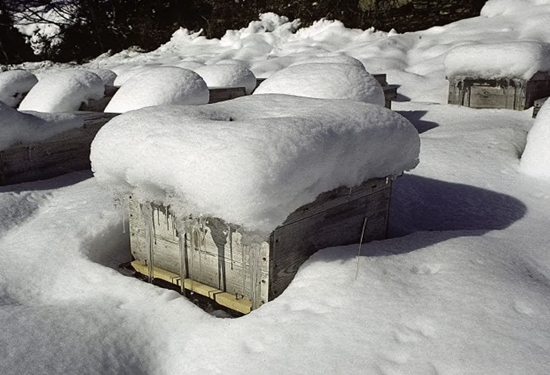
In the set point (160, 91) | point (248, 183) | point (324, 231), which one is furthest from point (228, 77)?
point (248, 183)

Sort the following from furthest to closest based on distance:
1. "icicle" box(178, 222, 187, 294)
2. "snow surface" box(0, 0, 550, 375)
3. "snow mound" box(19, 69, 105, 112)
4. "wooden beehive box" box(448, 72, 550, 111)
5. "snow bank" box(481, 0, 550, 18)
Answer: "snow bank" box(481, 0, 550, 18) < "wooden beehive box" box(448, 72, 550, 111) < "snow mound" box(19, 69, 105, 112) < "icicle" box(178, 222, 187, 294) < "snow surface" box(0, 0, 550, 375)

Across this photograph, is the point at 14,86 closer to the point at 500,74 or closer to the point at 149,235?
the point at 149,235

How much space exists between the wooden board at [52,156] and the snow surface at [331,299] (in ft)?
0.84

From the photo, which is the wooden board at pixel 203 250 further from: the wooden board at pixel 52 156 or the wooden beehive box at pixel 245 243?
the wooden board at pixel 52 156

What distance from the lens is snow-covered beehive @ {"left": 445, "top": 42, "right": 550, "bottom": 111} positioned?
7.07m

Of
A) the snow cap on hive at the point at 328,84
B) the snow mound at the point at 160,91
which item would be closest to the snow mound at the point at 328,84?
the snow cap on hive at the point at 328,84

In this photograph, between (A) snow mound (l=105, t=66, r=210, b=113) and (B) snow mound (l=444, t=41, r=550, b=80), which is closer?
(A) snow mound (l=105, t=66, r=210, b=113)

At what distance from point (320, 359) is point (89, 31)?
17.9m

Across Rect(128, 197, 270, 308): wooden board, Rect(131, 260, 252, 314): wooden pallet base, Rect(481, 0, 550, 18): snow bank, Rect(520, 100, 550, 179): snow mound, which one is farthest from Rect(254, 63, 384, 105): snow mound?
Rect(481, 0, 550, 18): snow bank

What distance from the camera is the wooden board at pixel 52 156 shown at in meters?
4.96

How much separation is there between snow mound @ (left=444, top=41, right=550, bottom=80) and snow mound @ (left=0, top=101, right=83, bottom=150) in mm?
5326

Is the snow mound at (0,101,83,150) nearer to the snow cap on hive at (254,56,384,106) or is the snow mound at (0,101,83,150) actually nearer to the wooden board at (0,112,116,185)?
the wooden board at (0,112,116,185)

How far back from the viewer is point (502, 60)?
7.12 metres

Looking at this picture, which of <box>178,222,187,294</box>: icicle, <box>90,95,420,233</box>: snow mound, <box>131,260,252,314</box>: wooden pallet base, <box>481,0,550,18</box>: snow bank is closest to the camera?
<box>90,95,420,233</box>: snow mound
